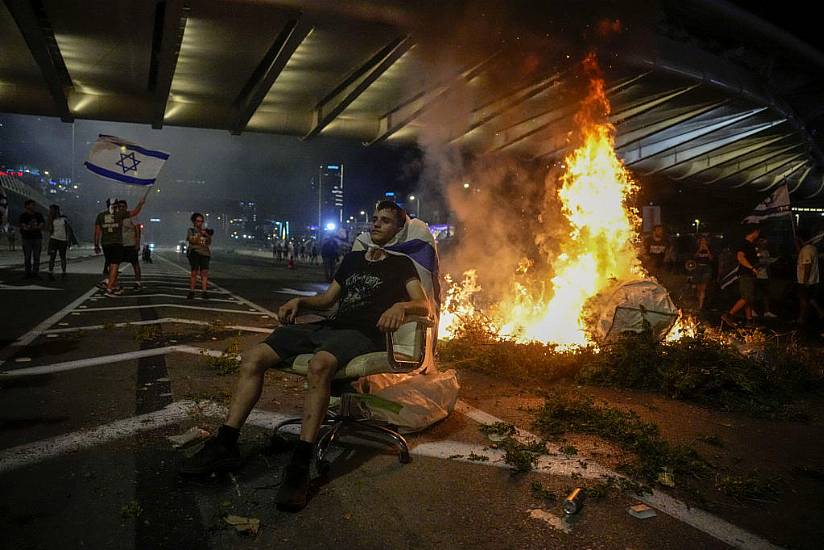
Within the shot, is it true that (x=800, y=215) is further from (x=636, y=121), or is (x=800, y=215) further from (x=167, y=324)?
(x=167, y=324)

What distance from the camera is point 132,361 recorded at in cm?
559

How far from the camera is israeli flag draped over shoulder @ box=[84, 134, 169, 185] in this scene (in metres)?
11.2

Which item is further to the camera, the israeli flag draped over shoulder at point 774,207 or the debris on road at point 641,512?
the israeli flag draped over shoulder at point 774,207

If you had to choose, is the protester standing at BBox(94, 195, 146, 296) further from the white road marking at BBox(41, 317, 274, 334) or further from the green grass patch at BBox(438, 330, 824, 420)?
the green grass patch at BBox(438, 330, 824, 420)

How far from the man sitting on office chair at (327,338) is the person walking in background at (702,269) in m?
10.2

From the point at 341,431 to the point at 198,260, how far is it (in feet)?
28.9

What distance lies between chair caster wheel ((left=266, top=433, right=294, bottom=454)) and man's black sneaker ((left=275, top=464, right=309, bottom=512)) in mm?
630

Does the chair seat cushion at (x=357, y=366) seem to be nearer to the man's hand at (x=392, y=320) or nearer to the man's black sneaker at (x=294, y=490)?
the man's hand at (x=392, y=320)

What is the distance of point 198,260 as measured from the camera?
11375 millimetres

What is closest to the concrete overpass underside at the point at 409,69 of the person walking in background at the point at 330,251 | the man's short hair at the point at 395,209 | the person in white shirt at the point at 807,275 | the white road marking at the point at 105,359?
the person in white shirt at the point at 807,275

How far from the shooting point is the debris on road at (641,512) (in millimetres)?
2713

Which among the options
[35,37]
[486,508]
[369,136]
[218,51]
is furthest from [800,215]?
[35,37]

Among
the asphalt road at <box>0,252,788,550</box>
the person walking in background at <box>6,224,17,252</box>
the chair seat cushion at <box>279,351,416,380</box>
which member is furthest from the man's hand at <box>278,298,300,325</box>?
the person walking in background at <box>6,224,17,252</box>

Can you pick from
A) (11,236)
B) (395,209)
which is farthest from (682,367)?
(11,236)
